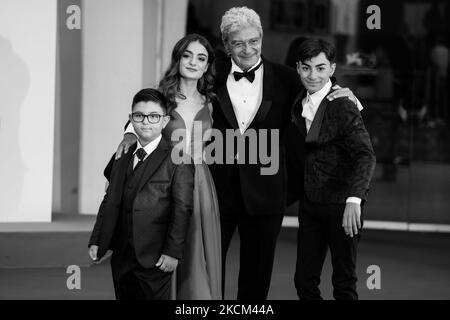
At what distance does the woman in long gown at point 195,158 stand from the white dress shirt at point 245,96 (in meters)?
0.22

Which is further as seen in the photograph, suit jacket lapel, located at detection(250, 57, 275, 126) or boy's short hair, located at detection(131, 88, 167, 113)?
suit jacket lapel, located at detection(250, 57, 275, 126)

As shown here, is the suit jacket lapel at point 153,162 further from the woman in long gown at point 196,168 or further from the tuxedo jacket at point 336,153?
the tuxedo jacket at point 336,153

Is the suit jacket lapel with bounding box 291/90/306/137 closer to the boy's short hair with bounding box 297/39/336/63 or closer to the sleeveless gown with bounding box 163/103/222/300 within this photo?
the boy's short hair with bounding box 297/39/336/63

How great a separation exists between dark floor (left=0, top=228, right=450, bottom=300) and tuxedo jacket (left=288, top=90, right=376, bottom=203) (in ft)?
6.22

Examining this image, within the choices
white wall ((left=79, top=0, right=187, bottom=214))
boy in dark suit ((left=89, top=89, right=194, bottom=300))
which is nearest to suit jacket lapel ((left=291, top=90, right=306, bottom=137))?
boy in dark suit ((left=89, top=89, right=194, bottom=300))

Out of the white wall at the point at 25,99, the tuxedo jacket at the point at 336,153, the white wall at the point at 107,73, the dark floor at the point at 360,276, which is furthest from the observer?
the white wall at the point at 107,73

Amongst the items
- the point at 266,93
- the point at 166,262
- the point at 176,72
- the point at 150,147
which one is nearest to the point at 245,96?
the point at 266,93

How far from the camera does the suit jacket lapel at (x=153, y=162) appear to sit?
4414 mm

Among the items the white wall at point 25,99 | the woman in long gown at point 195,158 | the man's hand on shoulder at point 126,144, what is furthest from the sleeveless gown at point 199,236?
the white wall at point 25,99

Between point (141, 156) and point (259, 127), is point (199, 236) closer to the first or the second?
point (141, 156)

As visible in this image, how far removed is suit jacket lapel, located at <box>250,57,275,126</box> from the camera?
4.89 meters

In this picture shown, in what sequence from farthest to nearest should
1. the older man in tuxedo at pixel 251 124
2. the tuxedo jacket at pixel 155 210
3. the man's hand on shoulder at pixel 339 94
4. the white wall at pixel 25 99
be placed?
the white wall at pixel 25 99
the older man in tuxedo at pixel 251 124
the man's hand on shoulder at pixel 339 94
the tuxedo jacket at pixel 155 210

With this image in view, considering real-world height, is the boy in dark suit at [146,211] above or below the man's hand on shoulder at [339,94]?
below
